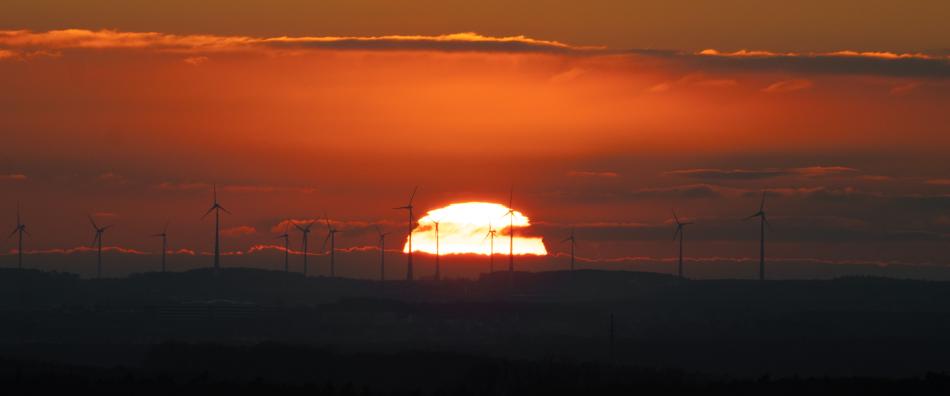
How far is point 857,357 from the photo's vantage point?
611 feet

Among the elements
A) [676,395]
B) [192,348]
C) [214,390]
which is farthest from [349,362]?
[676,395]

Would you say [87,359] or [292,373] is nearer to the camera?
[292,373]

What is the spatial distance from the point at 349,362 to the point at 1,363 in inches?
1278

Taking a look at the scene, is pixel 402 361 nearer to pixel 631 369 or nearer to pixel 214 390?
pixel 631 369

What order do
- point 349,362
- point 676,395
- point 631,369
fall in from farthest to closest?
point 349,362
point 631,369
point 676,395

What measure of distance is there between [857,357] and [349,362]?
57521 millimetres

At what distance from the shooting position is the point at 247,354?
163 m

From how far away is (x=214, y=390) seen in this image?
372 ft

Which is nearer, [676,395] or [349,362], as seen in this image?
[676,395]

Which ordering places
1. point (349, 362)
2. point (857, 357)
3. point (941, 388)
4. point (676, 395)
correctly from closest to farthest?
1. point (941, 388)
2. point (676, 395)
3. point (349, 362)
4. point (857, 357)

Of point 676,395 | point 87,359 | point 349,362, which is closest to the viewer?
point 676,395

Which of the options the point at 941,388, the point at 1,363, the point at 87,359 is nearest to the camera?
the point at 941,388

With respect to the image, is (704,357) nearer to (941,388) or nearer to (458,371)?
(458,371)

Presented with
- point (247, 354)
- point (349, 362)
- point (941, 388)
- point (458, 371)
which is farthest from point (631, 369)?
point (941, 388)
